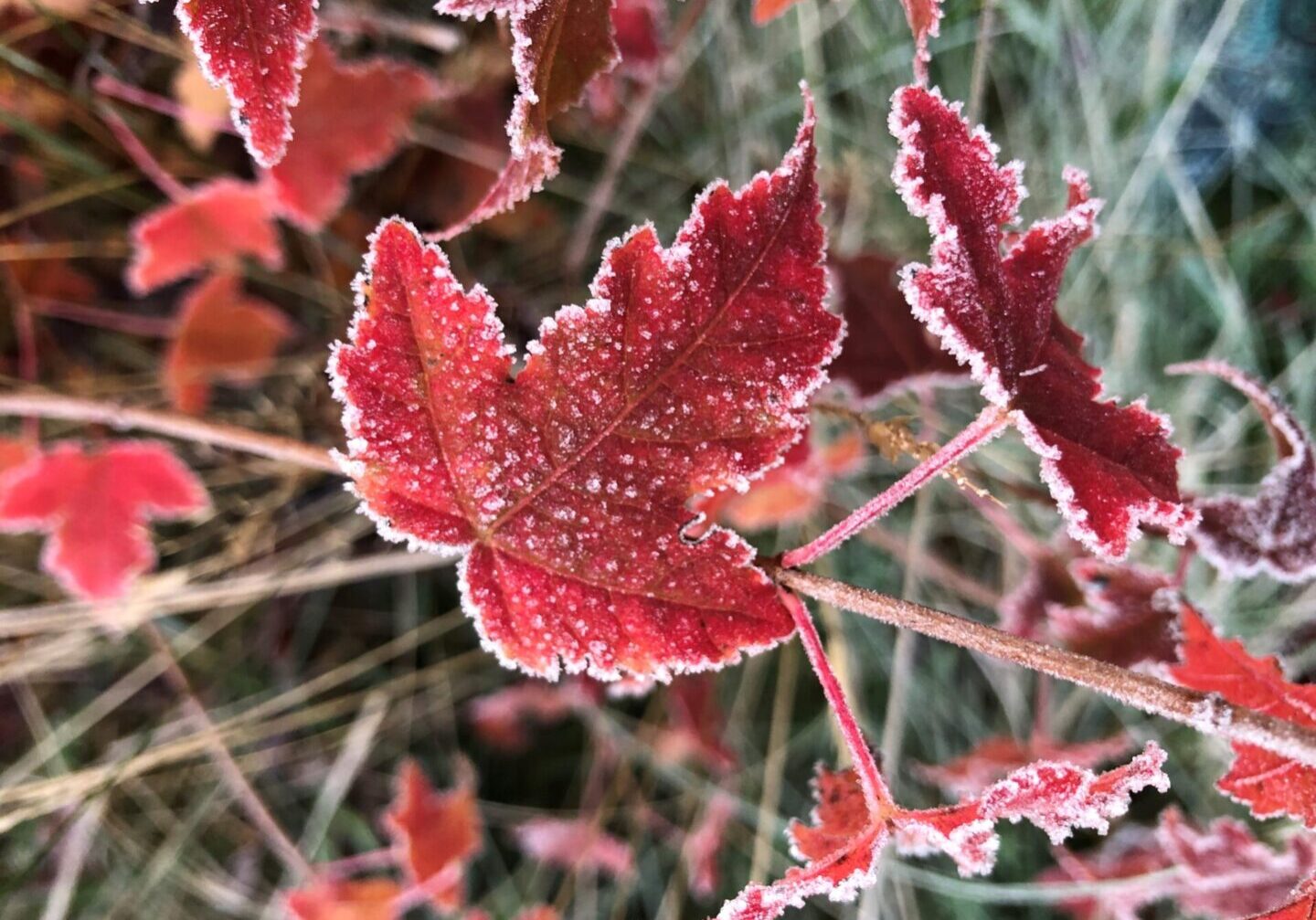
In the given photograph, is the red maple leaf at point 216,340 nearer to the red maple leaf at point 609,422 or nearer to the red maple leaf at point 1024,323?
the red maple leaf at point 609,422

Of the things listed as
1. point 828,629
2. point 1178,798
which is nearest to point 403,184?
point 828,629

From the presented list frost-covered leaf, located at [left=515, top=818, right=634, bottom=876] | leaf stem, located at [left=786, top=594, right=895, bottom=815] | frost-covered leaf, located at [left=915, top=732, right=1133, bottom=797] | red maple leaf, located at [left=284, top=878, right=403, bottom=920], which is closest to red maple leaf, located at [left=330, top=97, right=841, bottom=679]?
leaf stem, located at [left=786, top=594, right=895, bottom=815]

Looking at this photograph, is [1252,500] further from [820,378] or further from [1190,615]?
[820,378]

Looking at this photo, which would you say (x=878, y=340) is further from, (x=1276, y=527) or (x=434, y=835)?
(x=434, y=835)

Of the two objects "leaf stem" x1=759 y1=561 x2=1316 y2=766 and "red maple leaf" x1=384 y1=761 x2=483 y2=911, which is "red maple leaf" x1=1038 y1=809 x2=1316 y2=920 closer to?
"leaf stem" x1=759 y1=561 x2=1316 y2=766

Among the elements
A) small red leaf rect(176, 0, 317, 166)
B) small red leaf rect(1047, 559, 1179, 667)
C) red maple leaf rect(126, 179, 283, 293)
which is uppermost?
red maple leaf rect(126, 179, 283, 293)

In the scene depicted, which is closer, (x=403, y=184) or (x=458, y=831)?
(x=458, y=831)
